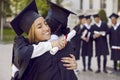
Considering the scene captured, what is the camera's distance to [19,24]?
13.3 ft

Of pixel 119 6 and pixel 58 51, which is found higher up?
pixel 58 51

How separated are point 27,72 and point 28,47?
0.74 feet

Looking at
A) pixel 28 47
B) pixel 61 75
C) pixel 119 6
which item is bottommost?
pixel 119 6

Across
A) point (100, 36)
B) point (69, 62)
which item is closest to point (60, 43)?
point (69, 62)

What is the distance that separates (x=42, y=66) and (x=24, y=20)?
43 centimetres

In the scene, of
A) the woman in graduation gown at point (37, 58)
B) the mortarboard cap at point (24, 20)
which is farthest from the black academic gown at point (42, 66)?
the mortarboard cap at point (24, 20)

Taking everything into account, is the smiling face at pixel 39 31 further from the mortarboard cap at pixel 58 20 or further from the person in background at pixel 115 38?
the person in background at pixel 115 38

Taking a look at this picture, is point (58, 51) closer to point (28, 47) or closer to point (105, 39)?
point (28, 47)

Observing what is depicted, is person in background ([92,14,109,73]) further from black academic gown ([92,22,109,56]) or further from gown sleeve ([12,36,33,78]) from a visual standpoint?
gown sleeve ([12,36,33,78])

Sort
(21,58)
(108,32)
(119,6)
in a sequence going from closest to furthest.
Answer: (21,58) → (108,32) → (119,6)

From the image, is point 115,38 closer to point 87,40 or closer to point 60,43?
point 87,40

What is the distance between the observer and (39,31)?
393 cm

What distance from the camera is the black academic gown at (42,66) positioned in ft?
12.7

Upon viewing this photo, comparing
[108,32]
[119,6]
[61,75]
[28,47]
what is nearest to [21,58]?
[28,47]
